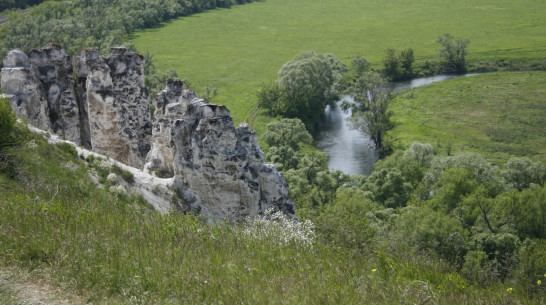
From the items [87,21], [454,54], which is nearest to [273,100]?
[454,54]

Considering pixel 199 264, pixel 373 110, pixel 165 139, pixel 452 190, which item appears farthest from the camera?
pixel 373 110

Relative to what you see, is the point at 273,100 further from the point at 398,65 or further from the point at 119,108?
the point at 119,108

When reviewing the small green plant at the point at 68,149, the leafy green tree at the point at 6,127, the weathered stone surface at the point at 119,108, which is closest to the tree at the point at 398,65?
the weathered stone surface at the point at 119,108

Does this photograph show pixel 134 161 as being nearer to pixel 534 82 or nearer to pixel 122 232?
pixel 122 232

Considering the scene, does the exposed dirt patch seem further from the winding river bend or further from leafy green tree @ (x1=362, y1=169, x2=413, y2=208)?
the winding river bend

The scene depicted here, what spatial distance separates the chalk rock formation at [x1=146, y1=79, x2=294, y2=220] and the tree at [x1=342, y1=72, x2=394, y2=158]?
53.2 meters

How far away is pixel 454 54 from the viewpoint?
366ft

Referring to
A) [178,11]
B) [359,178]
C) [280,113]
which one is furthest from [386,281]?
[178,11]

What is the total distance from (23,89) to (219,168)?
11.2 metres

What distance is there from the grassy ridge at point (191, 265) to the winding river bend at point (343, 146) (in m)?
54.0

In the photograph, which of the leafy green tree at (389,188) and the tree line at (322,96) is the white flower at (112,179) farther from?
the tree line at (322,96)

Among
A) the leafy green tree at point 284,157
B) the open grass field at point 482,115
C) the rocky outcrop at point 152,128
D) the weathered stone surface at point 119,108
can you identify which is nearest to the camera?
the rocky outcrop at point 152,128

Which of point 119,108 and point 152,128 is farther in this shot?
point 152,128

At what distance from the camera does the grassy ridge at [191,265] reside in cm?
978
